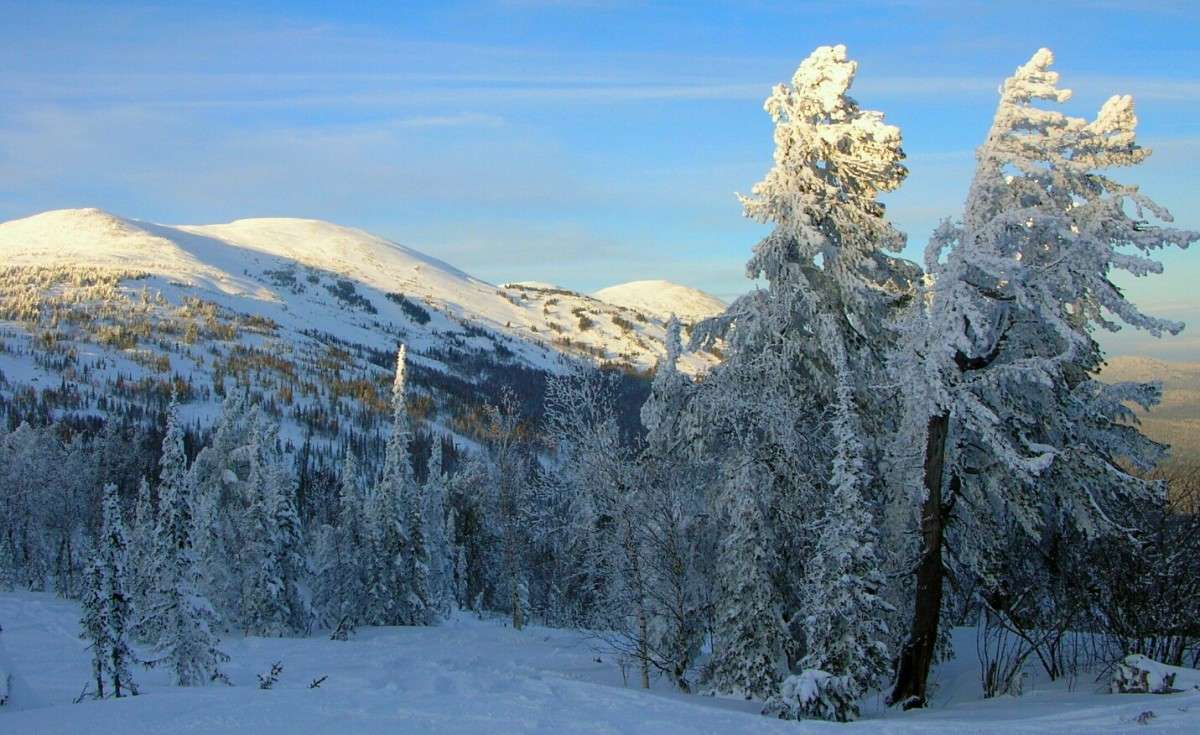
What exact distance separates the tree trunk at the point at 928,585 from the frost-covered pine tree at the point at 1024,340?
24mm

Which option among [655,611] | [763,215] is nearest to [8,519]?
[655,611]

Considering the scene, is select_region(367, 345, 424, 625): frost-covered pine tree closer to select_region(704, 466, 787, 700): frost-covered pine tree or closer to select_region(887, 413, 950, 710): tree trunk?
select_region(704, 466, 787, 700): frost-covered pine tree

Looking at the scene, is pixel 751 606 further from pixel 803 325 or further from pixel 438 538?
pixel 438 538

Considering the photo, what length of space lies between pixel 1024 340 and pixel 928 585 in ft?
15.6

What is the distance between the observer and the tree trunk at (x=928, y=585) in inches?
573

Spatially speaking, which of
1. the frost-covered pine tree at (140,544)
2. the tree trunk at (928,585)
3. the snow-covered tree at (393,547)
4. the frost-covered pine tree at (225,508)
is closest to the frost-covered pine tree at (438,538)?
the snow-covered tree at (393,547)

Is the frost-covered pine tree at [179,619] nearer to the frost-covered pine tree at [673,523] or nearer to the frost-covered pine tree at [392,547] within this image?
the frost-covered pine tree at [673,523]

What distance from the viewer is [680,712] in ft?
41.7

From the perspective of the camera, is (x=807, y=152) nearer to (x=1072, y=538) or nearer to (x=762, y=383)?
(x=762, y=383)

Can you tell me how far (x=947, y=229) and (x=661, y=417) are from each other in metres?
7.53

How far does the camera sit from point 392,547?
47.2 meters

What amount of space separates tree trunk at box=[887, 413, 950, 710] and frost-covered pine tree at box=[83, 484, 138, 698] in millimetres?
16657

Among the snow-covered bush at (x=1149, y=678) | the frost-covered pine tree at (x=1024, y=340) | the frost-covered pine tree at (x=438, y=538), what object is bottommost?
the frost-covered pine tree at (x=438, y=538)

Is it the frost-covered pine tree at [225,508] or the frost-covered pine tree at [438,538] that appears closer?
the frost-covered pine tree at [225,508]
